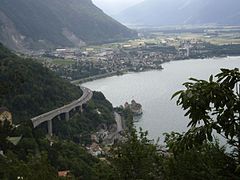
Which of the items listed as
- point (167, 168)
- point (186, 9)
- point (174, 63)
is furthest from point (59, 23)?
point (186, 9)

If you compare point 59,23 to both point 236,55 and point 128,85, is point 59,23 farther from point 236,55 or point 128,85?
point 128,85

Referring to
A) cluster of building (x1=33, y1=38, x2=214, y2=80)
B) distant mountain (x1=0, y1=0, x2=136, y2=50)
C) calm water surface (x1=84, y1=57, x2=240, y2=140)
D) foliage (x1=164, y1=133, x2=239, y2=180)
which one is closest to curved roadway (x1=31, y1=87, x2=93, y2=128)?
calm water surface (x1=84, y1=57, x2=240, y2=140)

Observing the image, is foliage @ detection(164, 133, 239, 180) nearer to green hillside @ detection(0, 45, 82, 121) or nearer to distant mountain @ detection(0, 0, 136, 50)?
green hillside @ detection(0, 45, 82, 121)

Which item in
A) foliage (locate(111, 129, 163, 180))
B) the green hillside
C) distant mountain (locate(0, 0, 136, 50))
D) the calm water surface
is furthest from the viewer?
distant mountain (locate(0, 0, 136, 50))

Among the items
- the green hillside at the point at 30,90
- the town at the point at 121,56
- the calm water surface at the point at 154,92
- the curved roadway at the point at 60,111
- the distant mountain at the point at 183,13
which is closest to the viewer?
the green hillside at the point at 30,90

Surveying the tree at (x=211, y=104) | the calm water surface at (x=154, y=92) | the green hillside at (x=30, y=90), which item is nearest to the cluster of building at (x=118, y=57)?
the calm water surface at (x=154, y=92)

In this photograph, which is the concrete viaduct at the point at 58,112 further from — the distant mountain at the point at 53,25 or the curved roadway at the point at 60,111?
the distant mountain at the point at 53,25
